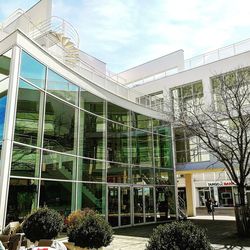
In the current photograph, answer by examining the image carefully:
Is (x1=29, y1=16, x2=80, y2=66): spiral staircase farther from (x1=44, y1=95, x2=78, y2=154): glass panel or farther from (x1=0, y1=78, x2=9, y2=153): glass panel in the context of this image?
(x1=0, y1=78, x2=9, y2=153): glass panel

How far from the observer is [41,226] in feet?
26.9

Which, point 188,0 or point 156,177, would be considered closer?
point 188,0

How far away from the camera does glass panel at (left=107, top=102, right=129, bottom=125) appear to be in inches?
656

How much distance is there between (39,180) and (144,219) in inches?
352

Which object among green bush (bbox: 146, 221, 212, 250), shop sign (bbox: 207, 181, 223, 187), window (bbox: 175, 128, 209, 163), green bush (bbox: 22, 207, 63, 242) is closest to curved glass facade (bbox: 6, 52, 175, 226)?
green bush (bbox: 22, 207, 63, 242)

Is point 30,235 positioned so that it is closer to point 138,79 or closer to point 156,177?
point 156,177

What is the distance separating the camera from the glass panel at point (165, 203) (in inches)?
749

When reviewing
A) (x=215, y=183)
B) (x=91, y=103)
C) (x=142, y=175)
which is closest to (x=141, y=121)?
(x=142, y=175)

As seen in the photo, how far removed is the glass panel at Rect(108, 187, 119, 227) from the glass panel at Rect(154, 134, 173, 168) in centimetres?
480

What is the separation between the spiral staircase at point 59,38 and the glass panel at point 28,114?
Result: 523 centimetres

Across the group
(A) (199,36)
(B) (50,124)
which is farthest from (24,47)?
(A) (199,36)

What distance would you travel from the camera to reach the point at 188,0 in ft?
33.4

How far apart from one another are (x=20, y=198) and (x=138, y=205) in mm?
9304

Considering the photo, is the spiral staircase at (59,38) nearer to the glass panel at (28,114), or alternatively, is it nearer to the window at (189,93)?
the glass panel at (28,114)
